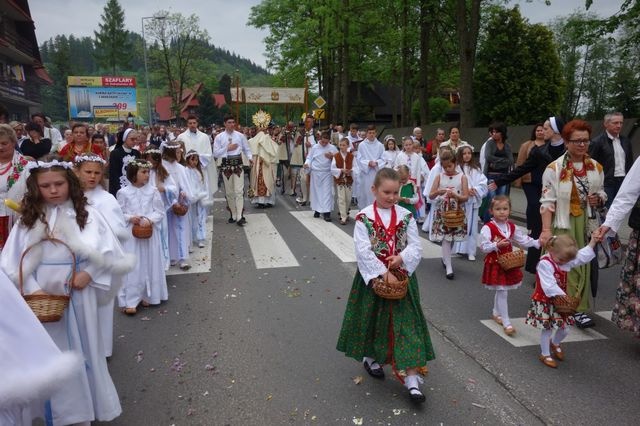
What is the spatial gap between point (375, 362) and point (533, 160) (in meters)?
3.56

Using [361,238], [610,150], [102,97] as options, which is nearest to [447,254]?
[610,150]

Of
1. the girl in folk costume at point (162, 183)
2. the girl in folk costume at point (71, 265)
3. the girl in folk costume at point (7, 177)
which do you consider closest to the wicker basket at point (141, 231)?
the girl in folk costume at point (162, 183)

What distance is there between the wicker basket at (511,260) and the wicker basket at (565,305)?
2.38 feet

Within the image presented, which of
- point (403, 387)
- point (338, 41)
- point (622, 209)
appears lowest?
point (403, 387)

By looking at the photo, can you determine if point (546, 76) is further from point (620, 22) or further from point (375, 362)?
point (375, 362)

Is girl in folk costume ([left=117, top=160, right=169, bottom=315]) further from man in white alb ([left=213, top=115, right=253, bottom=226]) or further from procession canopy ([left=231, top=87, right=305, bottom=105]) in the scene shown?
procession canopy ([left=231, top=87, right=305, bottom=105])

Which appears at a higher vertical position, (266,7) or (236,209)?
(266,7)

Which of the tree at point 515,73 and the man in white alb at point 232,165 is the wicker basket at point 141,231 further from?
the tree at point 515,73

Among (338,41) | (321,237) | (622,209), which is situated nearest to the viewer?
(622,209)

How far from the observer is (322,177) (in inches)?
467

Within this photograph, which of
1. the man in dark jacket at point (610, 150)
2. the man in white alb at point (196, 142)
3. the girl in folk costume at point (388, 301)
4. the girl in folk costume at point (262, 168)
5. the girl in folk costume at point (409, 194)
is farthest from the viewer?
the girl in folk costume at point (262, 168)

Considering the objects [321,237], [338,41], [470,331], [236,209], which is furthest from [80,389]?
[338,41]

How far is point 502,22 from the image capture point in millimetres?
29281

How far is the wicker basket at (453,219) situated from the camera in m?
6.74
